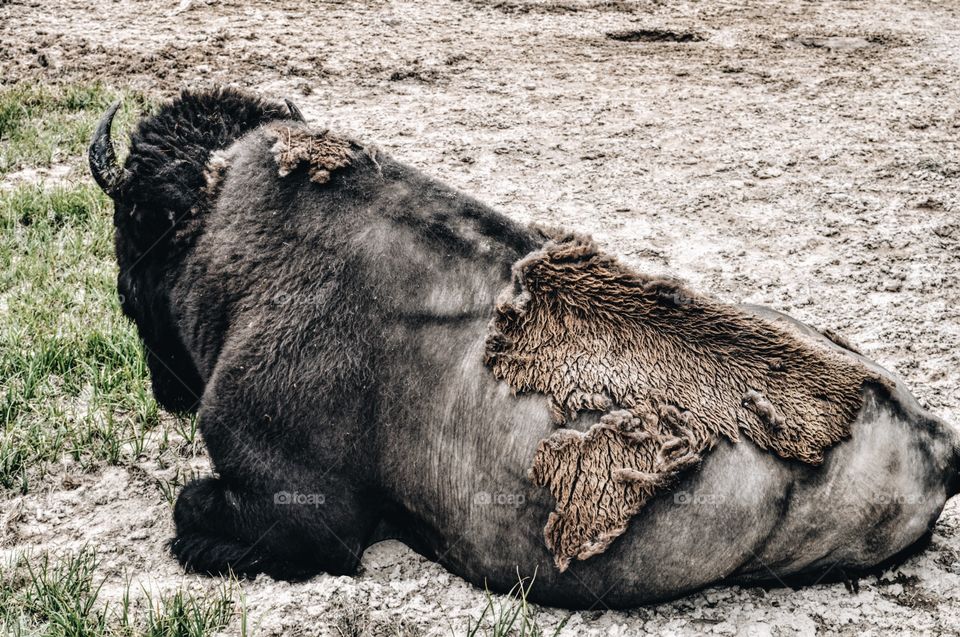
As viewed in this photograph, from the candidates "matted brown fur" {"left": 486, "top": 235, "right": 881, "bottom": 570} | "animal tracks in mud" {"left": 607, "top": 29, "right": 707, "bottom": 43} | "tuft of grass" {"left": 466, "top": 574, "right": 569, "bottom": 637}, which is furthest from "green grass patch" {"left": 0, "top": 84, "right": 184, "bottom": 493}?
"animal tracks in mud" {"left": 607, "top": 29, "right": 707, "bottom": 43}

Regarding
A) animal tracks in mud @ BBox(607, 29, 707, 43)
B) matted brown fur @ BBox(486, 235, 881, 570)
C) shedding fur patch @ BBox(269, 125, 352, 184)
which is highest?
animal tracks in mud @ BBox(607, 29, 707, 43)

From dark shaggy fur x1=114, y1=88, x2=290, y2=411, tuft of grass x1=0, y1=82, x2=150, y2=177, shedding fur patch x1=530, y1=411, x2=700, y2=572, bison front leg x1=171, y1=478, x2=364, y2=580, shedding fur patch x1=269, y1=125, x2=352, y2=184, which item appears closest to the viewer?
A: shedding fur patch x1=530, y1=411, x2=700, y2=572

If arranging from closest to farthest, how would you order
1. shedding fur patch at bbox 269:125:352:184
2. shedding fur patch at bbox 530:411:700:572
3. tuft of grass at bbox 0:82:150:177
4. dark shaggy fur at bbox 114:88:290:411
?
1. shedding fur patch at bbox 530:411:700:572
2. shedding fur patch at bbox 269:125:352:184
3. dark shaggy fur at bbox 114:88:290:411
4. tuft of grass at bbox 0:82:150:177

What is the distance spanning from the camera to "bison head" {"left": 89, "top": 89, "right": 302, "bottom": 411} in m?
3.25

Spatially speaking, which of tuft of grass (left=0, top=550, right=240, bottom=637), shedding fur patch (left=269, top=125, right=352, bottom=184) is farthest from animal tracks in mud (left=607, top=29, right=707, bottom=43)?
tuft of grass (left=0, top=550, right=240, bottom=637)

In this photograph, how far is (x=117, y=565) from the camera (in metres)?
3.11

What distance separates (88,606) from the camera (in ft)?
9.27

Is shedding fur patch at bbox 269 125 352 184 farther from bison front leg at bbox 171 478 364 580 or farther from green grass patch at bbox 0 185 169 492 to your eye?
green grass patch at bbox 0 185 169 492

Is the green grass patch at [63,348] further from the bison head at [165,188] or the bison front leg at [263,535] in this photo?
the bison front leg at [263,535]

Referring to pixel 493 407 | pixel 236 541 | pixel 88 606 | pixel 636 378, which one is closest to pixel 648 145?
pixel 636 378

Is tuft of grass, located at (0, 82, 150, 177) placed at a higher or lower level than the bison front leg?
higher

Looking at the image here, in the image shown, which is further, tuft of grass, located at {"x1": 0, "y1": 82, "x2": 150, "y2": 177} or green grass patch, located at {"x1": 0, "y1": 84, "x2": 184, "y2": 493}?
tuft of grass, located at {"x1": 0, "y1": 82, "x2": 150, "y2": 177}

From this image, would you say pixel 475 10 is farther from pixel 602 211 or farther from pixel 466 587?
pixel 466 587

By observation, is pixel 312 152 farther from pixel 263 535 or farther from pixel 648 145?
pixel 648 145
